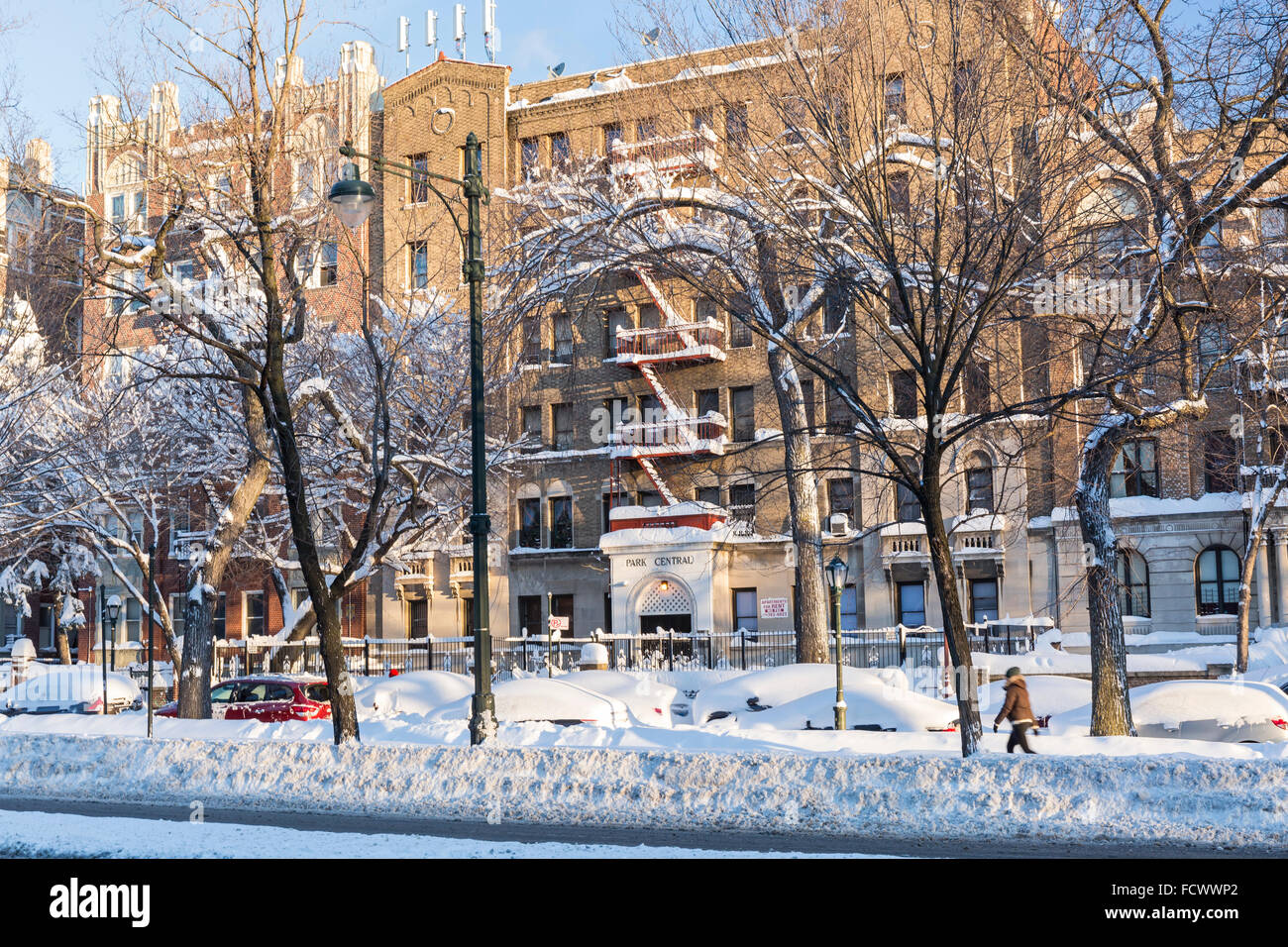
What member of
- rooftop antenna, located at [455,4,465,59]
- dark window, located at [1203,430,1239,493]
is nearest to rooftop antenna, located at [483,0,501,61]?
rooftop antenna, located at [455,4,465,59]

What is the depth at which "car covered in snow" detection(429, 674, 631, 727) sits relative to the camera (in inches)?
899

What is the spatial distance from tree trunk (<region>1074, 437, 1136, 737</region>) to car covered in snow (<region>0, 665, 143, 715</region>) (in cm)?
2663

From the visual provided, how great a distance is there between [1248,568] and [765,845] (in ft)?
74.0

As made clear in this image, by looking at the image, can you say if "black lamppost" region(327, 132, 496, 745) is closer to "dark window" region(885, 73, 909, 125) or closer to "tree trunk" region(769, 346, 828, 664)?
"dark window" region(885, 73, 909, 125)

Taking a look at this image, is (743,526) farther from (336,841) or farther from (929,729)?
(336,841)

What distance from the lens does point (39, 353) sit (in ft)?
97.7

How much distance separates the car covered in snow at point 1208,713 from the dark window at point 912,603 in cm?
2096

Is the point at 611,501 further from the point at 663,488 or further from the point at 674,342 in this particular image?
the point at 674,342

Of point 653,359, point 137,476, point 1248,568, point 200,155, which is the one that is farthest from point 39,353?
point 1248,568

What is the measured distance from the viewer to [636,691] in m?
25.3

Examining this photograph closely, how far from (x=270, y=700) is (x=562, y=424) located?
21.7 m

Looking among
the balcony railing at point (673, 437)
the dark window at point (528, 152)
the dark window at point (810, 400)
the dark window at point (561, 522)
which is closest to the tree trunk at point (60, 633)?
the dark window at point (561, 522)

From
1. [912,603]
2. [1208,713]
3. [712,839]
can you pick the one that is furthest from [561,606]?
[712,839]

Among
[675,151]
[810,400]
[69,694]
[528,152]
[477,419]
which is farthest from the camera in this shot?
[528,152]
